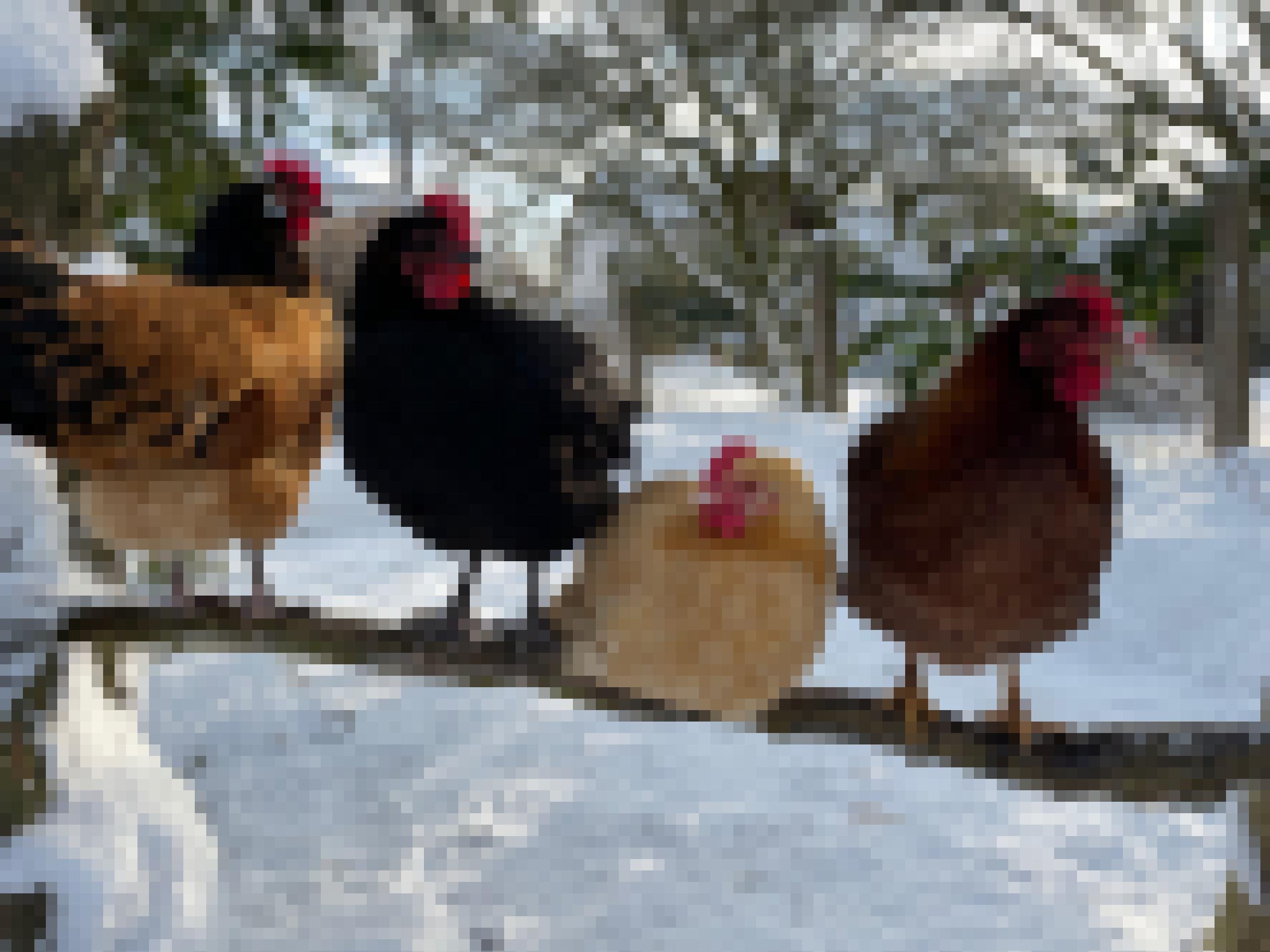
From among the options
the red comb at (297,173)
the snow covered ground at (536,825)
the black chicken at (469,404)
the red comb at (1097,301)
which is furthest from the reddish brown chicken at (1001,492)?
the red comb at (297,173)

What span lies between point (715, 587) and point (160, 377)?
0.31 metres

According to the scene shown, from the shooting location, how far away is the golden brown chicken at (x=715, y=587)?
44 centimetres

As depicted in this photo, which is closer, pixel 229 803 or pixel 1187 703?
pixel 229 803

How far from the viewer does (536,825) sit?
4.07ft

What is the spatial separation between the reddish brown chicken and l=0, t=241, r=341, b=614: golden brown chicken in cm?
30

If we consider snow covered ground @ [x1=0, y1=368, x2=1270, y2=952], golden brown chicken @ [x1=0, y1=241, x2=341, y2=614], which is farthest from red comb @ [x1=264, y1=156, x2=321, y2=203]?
snow covered ground @ [x1=0, y1=368, x2=1270, y2=952]

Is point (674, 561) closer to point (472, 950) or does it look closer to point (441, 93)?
point (472, 950)

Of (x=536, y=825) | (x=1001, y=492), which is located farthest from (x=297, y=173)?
(x=536, y=825)

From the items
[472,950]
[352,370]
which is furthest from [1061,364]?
[472,950]

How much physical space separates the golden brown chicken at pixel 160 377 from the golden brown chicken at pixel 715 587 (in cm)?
19

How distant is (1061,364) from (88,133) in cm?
71

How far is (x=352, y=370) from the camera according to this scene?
469mm

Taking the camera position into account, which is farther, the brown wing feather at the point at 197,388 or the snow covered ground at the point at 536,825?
the snow covered ground at the point at 536,825

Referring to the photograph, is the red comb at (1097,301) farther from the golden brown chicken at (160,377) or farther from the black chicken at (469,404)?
the golden brown chicken at (160,377)
